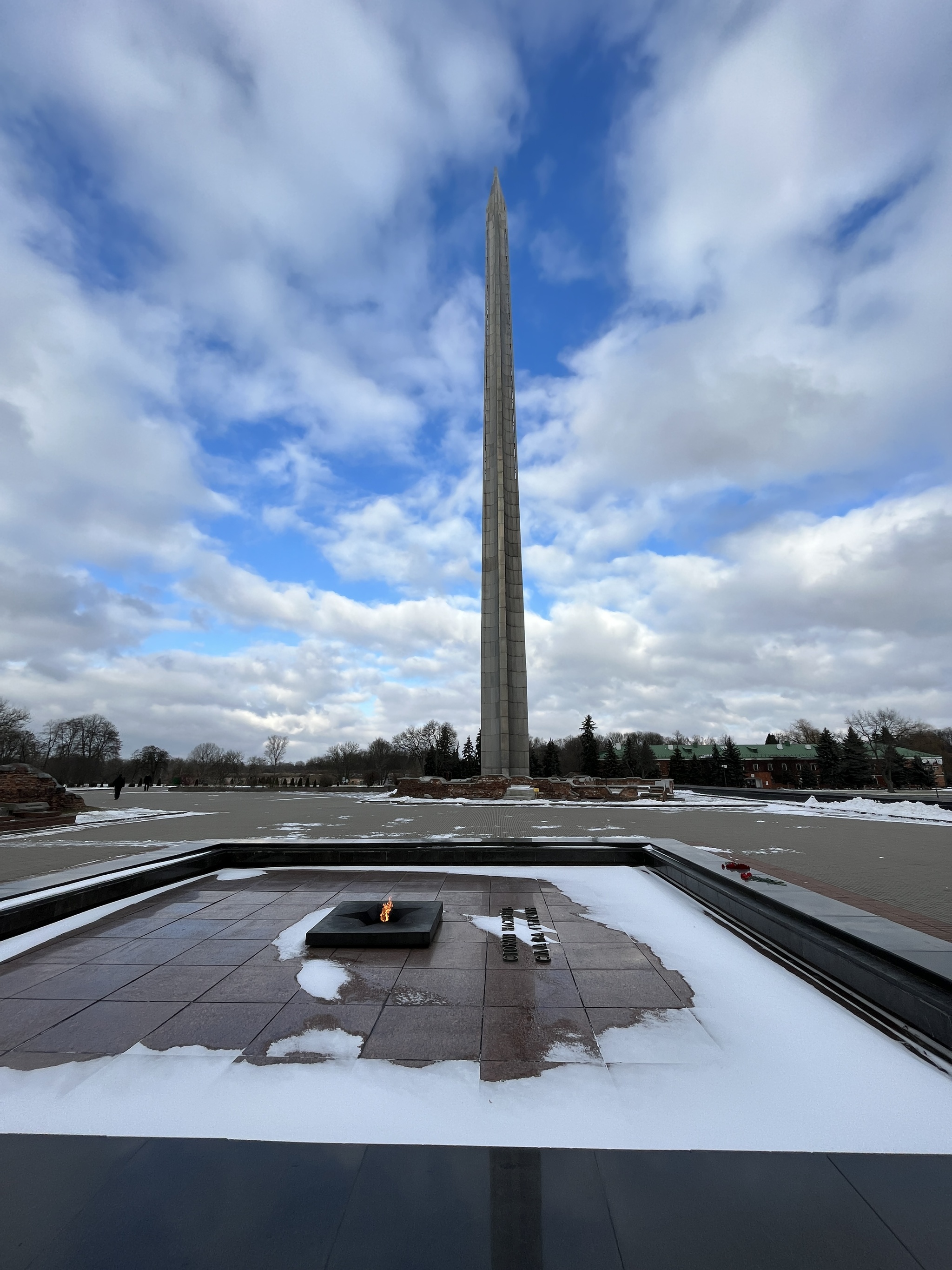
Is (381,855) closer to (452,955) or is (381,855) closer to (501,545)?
(452,955)

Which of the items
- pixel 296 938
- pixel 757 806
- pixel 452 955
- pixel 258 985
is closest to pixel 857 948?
pixel 452 955

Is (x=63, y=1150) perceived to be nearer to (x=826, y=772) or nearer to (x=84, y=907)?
(x=84, y=907)

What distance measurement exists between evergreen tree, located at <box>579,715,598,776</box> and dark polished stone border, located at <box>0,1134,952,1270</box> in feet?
179

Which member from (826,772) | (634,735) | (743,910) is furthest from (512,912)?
(634,735)

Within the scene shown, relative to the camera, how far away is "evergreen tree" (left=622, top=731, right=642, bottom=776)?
220ft

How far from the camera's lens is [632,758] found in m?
72.8

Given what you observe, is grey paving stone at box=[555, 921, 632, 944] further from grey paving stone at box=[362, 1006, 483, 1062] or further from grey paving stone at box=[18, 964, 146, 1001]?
grey paving stone at box=[18, 964, 146, 1001]

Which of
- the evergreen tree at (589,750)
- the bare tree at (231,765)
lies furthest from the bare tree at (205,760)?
the evergreen tree at (589,750)

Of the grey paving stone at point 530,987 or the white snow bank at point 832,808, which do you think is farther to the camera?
the white snow bank at point 832,808

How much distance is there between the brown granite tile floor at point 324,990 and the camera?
3.34 m

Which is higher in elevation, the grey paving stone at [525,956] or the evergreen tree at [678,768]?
Answer: the evergreen tree at [678,768]

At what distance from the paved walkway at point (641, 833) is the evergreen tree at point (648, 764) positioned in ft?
168

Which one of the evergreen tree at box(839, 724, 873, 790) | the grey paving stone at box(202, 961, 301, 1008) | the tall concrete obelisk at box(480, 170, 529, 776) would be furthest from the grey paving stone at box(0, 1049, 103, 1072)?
the evergreen tree at box(839, 724, 873, 790)

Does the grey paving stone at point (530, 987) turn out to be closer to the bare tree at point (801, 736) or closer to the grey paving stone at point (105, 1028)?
the grey paving stone at point (105, 1028)
